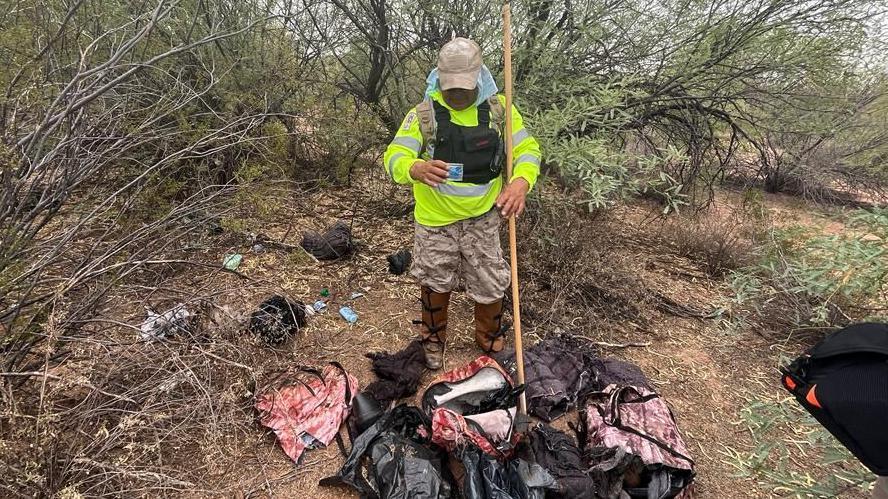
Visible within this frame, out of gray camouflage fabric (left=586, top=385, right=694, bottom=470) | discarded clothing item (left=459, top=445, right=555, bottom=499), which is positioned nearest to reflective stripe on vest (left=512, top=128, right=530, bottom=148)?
gray camouflage fabric (left=586, top=385, right=694, bottom=470)

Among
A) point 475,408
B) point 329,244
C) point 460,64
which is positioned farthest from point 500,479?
point 329,244

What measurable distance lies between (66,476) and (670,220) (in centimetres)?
557

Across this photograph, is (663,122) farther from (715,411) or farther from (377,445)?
(377,445)

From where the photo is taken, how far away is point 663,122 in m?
3.93

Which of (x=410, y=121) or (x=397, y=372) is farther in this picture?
(x=397, y=372)

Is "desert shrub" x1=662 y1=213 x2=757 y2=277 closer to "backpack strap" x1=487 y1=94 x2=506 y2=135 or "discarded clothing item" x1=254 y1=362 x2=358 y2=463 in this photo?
"backpack strap" x1=487 y1=94 x2=506 y2=135

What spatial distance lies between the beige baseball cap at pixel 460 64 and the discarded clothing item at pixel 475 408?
5.15 feet

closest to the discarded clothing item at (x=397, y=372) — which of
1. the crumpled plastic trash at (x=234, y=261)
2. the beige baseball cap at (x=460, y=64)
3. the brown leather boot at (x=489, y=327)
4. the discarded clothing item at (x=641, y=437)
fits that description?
the brown leather boot at (x=489, y=327)

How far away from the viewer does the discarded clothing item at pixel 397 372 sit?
8.55ft

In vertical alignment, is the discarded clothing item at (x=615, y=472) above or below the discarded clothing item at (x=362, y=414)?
above

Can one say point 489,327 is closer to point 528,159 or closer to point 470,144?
point 528,159

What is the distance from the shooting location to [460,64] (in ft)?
7.38

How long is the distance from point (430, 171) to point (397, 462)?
4.57 ft

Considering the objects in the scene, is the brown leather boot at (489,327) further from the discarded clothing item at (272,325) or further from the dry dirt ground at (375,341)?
the discarded clothing item at (272,325)
